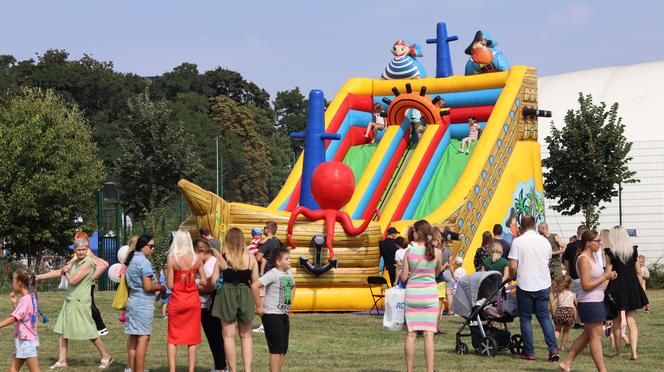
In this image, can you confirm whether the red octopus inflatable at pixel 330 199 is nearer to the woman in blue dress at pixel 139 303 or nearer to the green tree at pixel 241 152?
the woman in blue dress at pixel 139 303

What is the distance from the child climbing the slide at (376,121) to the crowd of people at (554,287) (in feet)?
30.0

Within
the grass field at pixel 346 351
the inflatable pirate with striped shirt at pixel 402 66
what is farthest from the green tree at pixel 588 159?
the grass field at pixel 346 351

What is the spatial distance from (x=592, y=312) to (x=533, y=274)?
118 cm

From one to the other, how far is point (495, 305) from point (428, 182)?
9.71 meters

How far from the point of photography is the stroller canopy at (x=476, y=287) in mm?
11742

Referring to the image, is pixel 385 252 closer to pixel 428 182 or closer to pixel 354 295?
pixel 354 295

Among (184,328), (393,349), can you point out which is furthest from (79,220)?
(184,328)

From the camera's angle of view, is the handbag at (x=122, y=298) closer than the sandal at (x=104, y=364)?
Yes

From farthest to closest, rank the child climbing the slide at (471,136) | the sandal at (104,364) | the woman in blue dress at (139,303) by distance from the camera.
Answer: the child climbing the slide at (471,136) < the sandal at (104,364) < the woman in blue dress at (139,303)

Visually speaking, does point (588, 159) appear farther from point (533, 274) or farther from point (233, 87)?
point (233, 87)

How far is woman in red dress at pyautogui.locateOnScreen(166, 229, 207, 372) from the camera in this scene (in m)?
9.18

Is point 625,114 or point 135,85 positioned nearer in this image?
point 625,114

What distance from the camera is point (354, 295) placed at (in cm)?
1717

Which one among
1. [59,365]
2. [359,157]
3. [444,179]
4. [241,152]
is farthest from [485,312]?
[241,152]
